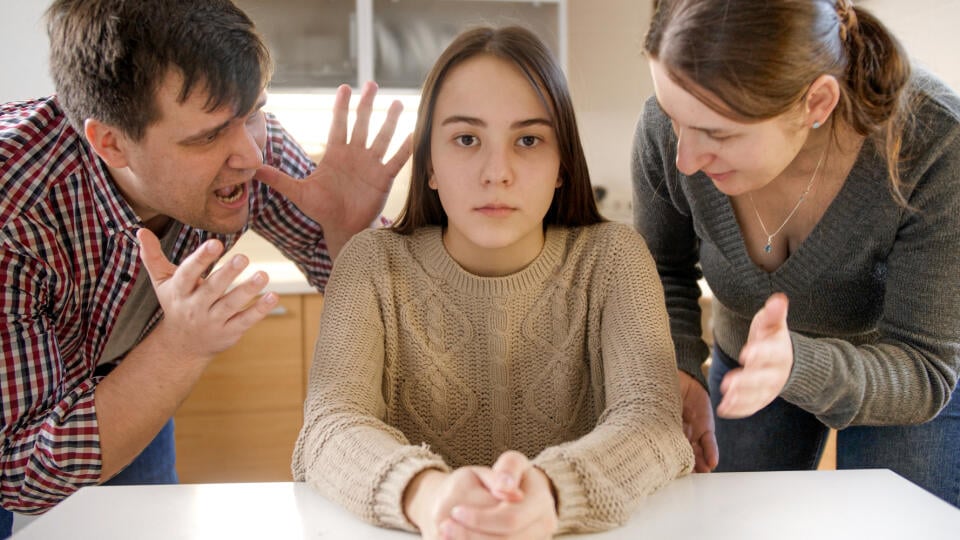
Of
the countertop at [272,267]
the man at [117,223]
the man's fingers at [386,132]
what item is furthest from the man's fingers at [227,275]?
the countertop at [272,267]

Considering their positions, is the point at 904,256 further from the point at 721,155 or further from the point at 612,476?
the point at 612,476

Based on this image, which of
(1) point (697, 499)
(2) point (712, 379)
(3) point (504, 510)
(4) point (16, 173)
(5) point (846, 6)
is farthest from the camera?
(2) point (712, 379)

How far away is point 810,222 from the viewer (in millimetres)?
1122

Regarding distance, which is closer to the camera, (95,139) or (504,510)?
(504,510)

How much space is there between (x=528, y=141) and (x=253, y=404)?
176 centimetres

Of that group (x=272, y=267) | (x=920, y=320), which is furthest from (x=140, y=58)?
(x=272, y=267)

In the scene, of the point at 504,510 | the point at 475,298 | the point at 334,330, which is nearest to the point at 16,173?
the point at 334,330

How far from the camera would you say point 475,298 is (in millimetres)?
1049

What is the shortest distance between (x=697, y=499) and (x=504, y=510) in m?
0.22

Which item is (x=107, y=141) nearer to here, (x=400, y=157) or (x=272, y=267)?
(x=400, y=157)

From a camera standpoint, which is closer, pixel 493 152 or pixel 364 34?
pixel 493 152

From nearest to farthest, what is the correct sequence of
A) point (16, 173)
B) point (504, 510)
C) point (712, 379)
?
point (504, 510), point (16, 173), point (712, 379)

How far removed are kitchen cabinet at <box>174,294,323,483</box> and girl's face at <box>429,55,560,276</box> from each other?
149 cm

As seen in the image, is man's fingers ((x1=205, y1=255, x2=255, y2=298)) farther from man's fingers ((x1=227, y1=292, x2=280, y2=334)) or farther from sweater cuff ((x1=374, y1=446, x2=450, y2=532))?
sweater cuff ((x1=374, y1=446, x2=450, y2=532))
